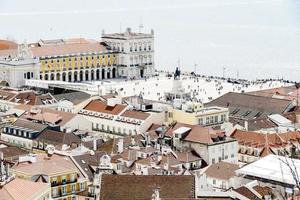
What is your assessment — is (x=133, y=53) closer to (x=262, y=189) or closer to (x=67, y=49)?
(x=67, y=49)

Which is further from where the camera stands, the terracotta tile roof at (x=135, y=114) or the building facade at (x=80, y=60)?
the building facade at (x=80, y=60)

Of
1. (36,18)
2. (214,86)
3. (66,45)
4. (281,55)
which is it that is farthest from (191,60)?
(36,18)

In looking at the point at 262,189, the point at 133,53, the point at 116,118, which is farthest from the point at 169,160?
the point at 133,53

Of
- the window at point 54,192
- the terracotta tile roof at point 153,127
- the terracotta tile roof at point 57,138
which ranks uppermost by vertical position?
the window at point 54,192

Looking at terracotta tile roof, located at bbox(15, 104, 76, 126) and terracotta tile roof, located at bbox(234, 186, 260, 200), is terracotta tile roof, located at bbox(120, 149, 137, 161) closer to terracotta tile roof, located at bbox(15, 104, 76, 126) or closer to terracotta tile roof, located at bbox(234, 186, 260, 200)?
terracotta tile roof, located at bbox(234, 186, 260, 200)

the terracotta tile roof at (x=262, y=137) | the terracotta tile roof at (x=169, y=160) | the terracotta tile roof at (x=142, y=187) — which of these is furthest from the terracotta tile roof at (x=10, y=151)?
the terracotta tile roof at (x=142, y=187)

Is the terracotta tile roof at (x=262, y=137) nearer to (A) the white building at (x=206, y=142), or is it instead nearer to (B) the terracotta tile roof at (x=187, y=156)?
(A) the white building at (x=206, y=142)

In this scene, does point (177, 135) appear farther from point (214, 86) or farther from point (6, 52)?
point (6, 52)
